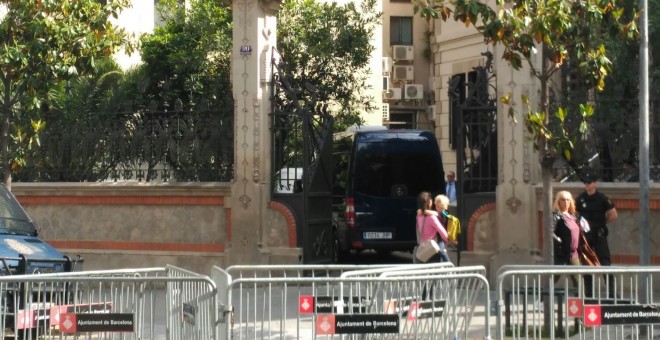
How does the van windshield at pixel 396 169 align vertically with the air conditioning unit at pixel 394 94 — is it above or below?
below

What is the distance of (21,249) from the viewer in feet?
42.3

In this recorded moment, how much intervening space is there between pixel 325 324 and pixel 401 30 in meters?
36.1

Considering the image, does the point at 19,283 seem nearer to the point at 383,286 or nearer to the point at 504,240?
the point at 383,286

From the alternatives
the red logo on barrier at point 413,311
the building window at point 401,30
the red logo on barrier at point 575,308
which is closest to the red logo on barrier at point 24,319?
the red logo on barrier at point 413,311

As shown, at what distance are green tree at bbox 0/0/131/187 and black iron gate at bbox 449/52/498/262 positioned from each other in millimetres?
4938

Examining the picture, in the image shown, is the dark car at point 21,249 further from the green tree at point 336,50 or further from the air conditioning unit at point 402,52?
the air conditioning unit at point 402,52

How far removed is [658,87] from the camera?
1606 centimetres

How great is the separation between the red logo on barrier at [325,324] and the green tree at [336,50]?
51.9ft

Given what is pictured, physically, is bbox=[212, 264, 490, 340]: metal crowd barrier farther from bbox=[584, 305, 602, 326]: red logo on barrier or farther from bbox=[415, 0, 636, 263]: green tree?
bbox=[415, 0, 636, 263]: green tree

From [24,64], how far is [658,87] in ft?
27.5

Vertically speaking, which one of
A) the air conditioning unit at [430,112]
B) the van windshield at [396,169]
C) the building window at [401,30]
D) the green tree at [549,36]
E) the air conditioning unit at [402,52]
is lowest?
the van windshield at [396,169]

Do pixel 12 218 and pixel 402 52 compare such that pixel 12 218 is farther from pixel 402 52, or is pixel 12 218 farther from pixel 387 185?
pixel 402 52

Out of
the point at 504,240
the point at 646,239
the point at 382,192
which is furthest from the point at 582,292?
the point at 382,192

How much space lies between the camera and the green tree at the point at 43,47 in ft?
50.0
